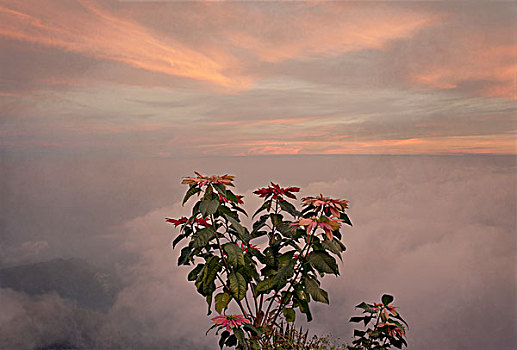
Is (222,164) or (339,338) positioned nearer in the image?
(339,338)

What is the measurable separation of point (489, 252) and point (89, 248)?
251cm

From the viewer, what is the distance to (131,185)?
104 inches

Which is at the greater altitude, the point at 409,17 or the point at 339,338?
the point at 409,17

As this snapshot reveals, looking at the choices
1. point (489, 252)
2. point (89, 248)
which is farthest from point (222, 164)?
point (489, 252)

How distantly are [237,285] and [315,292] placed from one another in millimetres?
265

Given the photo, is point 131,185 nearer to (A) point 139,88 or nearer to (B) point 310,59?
(A) point 139,88

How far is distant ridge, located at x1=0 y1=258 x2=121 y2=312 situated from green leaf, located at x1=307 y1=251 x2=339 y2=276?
1.56 metres

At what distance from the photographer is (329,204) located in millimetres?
1402

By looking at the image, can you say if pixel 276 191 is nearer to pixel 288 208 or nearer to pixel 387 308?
pixel 288 208

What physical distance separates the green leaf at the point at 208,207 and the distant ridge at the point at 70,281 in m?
1.43

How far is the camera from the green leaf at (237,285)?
1.43m

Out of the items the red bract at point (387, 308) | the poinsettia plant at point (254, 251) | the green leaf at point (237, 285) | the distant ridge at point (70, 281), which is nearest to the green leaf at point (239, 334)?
the poinsettia plant at point (254, 251)

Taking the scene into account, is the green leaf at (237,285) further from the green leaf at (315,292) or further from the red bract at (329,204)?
the red bract at (329,204)

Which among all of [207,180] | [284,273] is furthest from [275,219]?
[207,180]
